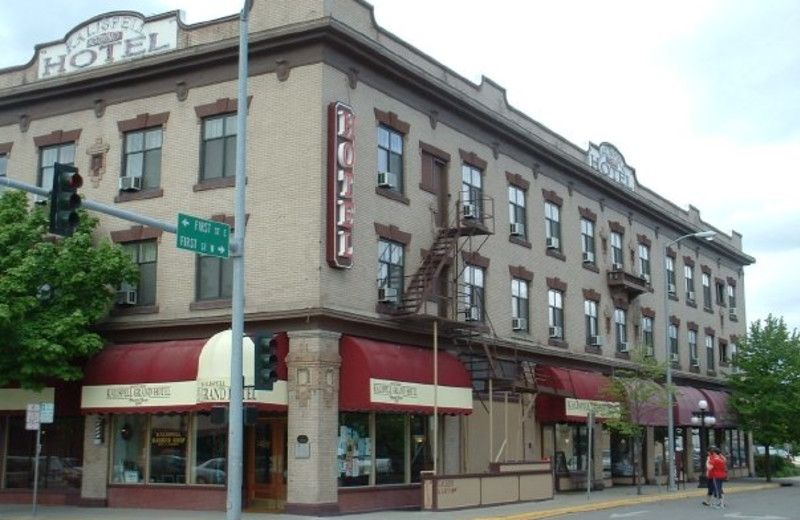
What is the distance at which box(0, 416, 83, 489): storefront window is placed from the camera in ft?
93.9

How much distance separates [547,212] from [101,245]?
17187 mm

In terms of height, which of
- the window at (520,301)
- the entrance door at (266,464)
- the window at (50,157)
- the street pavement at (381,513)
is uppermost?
the window at (50,157)

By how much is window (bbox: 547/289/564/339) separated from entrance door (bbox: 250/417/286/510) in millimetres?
13910

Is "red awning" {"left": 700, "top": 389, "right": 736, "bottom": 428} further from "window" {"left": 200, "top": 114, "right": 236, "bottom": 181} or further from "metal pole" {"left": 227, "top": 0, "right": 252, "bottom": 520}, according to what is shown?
"metal pole" {"left": 227, "top": 0, "right": 252, "bottom": 520}

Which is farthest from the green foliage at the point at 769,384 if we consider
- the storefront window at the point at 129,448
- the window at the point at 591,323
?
the storefront window at the point at 129,448

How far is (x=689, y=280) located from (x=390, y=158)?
92.0 feet

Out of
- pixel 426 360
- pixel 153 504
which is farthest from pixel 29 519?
pixel 426 360

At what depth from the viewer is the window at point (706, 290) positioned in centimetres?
5382

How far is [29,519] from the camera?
943 inches

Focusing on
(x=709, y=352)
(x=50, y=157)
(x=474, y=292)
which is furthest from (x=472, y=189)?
(x=709, y=352)

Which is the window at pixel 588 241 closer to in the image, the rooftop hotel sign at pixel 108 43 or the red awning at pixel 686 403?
the red awning at pixel 686 403

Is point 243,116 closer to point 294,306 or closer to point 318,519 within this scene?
point 294,306

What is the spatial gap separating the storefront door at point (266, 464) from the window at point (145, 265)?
492cm

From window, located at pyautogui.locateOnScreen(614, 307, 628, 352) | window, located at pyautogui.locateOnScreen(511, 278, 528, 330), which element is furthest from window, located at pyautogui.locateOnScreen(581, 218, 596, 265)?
window, located at pyautogui.locateOnScreen(511, 278, 528, 330)
